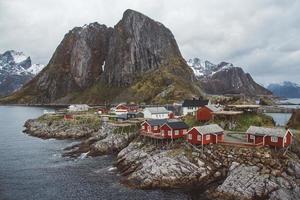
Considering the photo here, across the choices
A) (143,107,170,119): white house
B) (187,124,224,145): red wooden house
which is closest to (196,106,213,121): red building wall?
(187,124,224,145): red wooden house

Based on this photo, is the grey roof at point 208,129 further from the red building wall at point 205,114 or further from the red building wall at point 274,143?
the red building wall at point 205,114

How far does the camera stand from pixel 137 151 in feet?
234

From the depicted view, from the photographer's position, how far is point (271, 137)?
60688 millimetres

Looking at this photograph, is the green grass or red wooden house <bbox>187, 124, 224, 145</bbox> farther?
the green grass

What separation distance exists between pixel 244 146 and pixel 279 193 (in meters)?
13.7

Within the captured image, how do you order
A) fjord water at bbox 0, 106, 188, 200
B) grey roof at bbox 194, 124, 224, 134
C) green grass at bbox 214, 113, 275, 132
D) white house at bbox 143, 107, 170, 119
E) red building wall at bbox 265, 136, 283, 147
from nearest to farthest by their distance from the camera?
1. fjord water at bbox 0, 106, 188, 200
2. red building wall at bbox 265, 136, 283, 147
3. grey roof at bbox 194, 124, 224, 134
4. green grass at bbox 214, 113, 275, 132
5. white house at bbox 143, 107, 170, 119

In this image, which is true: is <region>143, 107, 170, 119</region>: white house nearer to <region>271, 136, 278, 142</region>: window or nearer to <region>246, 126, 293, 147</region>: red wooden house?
<region>246, 126, 293, 147</region>: red wooden house

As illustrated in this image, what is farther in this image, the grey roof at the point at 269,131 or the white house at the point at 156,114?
the white house at the point at 156,114

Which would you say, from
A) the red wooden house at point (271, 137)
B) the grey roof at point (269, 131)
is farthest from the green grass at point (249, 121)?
the red wooden house at point (271, 137)

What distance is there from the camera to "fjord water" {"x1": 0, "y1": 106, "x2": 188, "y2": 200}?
175 ft

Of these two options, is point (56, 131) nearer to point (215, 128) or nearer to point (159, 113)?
point (159, 113)

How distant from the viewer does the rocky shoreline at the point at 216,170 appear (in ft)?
165

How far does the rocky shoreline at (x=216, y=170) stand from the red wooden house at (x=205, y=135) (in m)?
1.50

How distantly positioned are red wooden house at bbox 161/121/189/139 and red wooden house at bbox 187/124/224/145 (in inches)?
201
